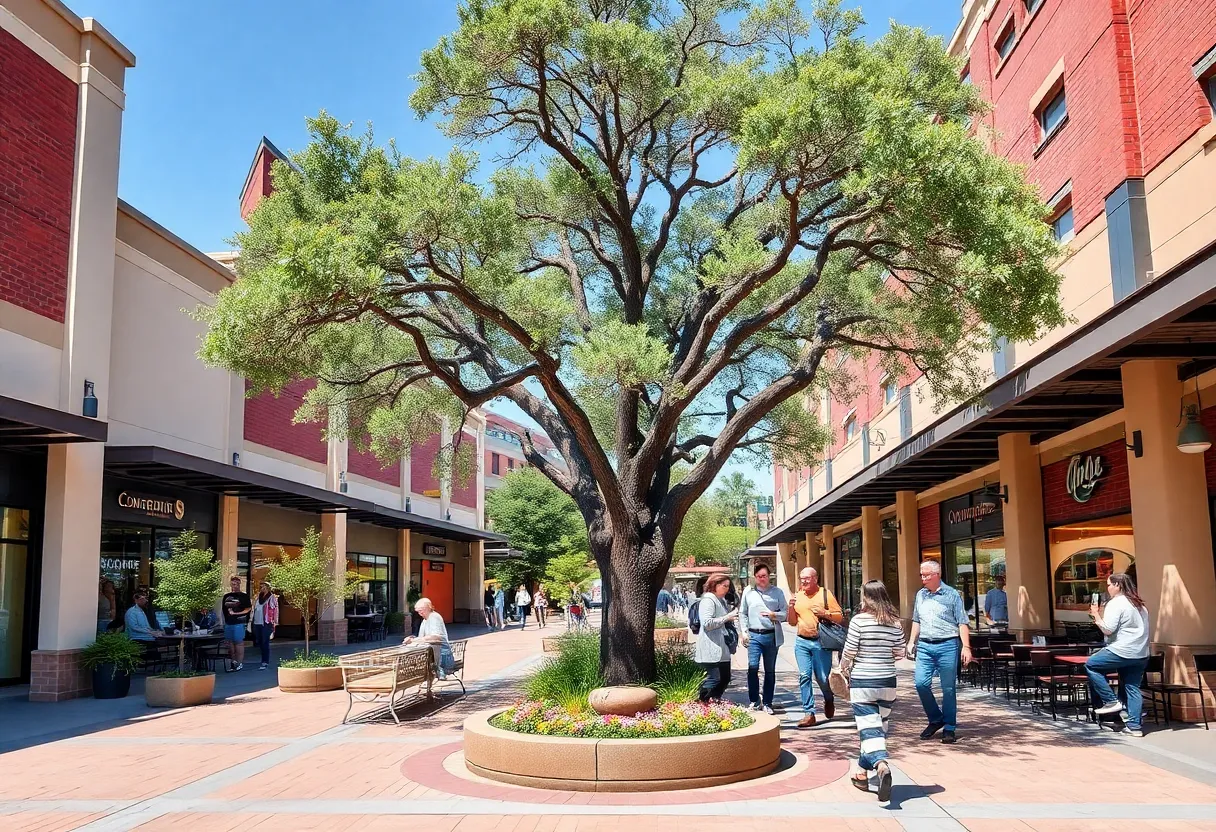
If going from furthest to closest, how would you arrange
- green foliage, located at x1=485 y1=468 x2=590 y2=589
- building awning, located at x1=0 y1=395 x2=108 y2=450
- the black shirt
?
green foliage, located at x1=485 y1=468 x2=590 y2=589, the black shirt, building awning, located at x1=0 y1=395 x2=108 y2=450

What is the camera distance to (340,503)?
23.4 meters

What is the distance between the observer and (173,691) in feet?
45.1

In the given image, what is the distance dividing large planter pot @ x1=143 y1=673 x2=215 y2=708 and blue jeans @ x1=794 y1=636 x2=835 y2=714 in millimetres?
8631

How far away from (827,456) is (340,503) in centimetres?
1891

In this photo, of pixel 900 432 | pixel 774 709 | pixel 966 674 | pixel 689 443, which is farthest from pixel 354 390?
pixel 900 432

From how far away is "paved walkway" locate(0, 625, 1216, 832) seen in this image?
6836 millimetres

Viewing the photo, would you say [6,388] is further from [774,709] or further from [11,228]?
[774,709]

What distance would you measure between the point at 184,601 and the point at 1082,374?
1237cm

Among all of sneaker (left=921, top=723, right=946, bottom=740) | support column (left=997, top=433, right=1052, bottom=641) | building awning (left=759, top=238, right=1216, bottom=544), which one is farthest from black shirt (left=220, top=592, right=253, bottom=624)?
support column (left=997, top=433, right=1052, bottom=641)

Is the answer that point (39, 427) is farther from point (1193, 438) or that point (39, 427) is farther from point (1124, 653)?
point (1193, 438)

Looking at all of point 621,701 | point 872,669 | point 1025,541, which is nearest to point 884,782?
point 872,669

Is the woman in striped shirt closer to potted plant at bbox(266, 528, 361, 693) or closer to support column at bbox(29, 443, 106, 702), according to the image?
potted plant at bbox(266, 528, 361, 693)

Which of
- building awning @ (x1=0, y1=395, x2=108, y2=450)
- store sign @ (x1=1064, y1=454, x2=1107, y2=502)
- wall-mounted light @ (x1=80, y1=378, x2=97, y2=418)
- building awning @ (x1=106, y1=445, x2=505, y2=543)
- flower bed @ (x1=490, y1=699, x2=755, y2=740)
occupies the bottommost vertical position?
flower bed @ (x1=490, y1=699, x2=755, y2=740)

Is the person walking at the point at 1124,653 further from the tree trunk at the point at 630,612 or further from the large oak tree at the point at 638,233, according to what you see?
the tree trunk at the point at 630,612
